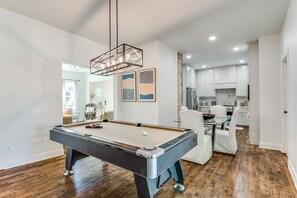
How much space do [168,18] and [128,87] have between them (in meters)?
2.40

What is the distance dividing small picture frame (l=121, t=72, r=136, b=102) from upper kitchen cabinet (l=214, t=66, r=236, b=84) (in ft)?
15.5

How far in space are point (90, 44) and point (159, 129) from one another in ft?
10.6

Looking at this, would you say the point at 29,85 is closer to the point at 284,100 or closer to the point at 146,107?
the point at 146,107

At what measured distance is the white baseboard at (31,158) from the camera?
2833 mm

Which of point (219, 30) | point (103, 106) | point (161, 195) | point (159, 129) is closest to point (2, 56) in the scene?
point (159, 129)

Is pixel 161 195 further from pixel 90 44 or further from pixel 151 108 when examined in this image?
pixel 90 44

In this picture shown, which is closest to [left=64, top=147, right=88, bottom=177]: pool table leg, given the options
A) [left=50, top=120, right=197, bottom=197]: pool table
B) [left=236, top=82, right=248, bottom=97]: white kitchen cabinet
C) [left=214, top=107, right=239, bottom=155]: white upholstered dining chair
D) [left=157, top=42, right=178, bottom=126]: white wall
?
[left=50, top=120, right=197, bottom=197]: pool table

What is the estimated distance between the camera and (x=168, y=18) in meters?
3.09

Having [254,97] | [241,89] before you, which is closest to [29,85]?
[254,97]

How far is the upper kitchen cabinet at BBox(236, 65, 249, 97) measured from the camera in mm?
6871

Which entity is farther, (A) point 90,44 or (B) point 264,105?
(A) point 90,44

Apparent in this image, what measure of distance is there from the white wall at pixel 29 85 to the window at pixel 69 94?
177 inches

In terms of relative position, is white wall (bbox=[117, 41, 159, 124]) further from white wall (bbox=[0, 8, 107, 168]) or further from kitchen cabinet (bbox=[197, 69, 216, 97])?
kitchen cabinet (bbox=[197, 69, 216, 97])

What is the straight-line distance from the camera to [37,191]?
7.01 feet
